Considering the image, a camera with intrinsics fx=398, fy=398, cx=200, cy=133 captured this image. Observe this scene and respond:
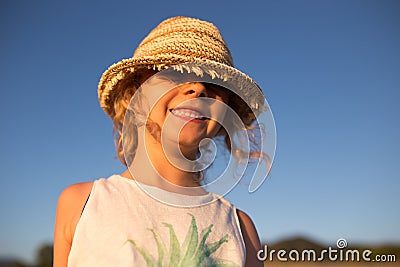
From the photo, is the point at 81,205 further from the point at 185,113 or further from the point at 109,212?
the point at 185,113

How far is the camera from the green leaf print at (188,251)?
3.99 ft

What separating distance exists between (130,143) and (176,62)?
366 mm

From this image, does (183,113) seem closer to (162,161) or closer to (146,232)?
(162,161)

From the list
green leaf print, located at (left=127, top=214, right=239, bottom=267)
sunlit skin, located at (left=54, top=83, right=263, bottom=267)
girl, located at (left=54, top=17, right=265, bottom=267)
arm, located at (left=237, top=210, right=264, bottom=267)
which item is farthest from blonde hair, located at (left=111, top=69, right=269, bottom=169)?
green leaf print, located at (left=127, top=214, right=239, bottom=267)

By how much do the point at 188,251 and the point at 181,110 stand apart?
460 mm

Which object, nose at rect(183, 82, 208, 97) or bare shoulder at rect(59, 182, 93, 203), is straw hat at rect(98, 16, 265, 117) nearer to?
nose at rect(183, 82, 208, 97)

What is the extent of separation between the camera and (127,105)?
157cm

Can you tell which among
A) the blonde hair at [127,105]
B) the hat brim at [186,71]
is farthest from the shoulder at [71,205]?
the hat brim at [186,71]

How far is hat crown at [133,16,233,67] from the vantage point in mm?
1398

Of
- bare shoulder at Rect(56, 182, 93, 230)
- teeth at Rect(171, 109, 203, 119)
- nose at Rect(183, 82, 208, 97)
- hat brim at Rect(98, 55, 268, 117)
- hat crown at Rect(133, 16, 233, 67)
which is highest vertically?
hat crown at Rect(133, 16, 233, 67)

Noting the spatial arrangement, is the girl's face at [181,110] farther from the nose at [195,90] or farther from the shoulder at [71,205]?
the shoulder at [71,205]

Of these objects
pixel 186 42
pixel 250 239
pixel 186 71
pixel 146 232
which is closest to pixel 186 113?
pixel 186 71

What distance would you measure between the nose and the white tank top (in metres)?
0.35

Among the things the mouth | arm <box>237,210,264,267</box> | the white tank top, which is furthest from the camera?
arm <box>237,210,264,267</box>
